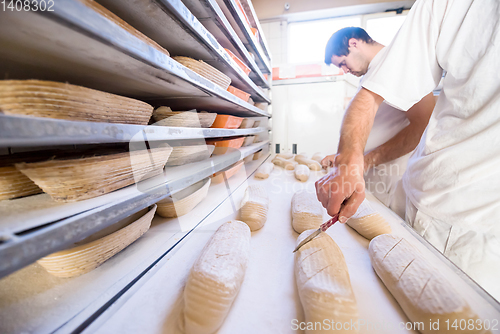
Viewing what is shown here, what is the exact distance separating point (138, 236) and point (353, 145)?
3.13ft

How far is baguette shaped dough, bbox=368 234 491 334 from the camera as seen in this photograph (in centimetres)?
49

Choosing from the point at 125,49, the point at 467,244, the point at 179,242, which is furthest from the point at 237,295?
the point at 467,244

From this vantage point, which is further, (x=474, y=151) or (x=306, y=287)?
(x=474, y=151)

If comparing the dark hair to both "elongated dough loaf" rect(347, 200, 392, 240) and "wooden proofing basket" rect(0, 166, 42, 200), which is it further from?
"wooden proofing basket" rect(0, 166, 42, 200)

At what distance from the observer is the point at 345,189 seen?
29.1 inches

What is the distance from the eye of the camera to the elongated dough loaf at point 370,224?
0.90 meters

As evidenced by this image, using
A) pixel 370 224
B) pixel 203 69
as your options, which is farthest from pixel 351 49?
pixel 370 224

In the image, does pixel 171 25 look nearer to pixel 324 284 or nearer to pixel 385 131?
pixel 324 284

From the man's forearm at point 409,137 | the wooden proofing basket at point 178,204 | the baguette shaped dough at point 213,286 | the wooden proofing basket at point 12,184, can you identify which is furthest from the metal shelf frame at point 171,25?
the man's forearm at point 409,137

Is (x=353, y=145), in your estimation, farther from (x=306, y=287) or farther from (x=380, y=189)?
(x=380, y=189)

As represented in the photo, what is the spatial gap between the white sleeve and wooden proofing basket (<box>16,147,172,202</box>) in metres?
1.00

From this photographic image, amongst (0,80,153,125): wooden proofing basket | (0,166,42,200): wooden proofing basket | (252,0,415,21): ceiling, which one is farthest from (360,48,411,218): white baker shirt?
(252,0,415,21): ceiling

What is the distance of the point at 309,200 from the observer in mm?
1144

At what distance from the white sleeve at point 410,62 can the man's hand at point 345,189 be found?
339mm
